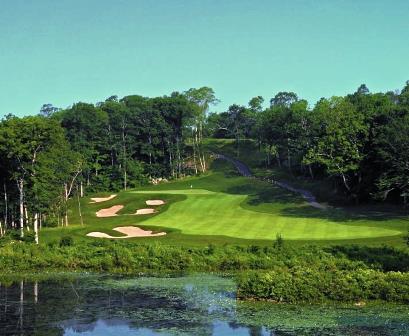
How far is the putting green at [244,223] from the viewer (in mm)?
59375

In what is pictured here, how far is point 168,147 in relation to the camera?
137250 millimetres

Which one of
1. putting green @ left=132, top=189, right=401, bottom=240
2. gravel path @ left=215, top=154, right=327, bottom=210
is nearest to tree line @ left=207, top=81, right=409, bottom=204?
gravel path @ left=215, top=154, right=327, bottom=210

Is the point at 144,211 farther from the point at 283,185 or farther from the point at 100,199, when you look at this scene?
the point at 283,185

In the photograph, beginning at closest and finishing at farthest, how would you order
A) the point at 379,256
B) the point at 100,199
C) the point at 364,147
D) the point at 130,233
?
the point at 379,256, the point at 130,233, the point at 364,147, the point at 100,199

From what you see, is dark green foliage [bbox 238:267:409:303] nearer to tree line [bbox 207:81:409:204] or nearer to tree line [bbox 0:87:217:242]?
tree line [bbox 207:81:409:204]

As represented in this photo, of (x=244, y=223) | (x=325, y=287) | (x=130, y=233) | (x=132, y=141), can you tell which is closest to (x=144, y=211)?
(x=130, y=233)

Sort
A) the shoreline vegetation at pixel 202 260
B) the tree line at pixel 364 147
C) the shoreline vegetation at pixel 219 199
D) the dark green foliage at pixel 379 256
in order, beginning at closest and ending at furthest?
the shoreline vegetation at pixel 202 260 → the dark green foliage at pixel 379 256 → the shoreline vegetation at pixel 219 199 → the tree line at pixel 364 147

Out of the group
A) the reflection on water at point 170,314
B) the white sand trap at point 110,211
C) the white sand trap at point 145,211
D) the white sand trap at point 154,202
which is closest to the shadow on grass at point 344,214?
the white sand trap at point 145,211

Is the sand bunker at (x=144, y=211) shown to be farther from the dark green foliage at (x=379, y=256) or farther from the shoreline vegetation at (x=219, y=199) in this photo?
the dark green foliage at (x=379, y=256)

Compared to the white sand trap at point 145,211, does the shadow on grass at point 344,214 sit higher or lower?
lower

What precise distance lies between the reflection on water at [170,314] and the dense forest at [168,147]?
3002cm

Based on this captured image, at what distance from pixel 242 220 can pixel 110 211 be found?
26136 millimetres

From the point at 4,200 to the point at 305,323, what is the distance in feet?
192

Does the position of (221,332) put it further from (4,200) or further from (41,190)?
(4,200)
